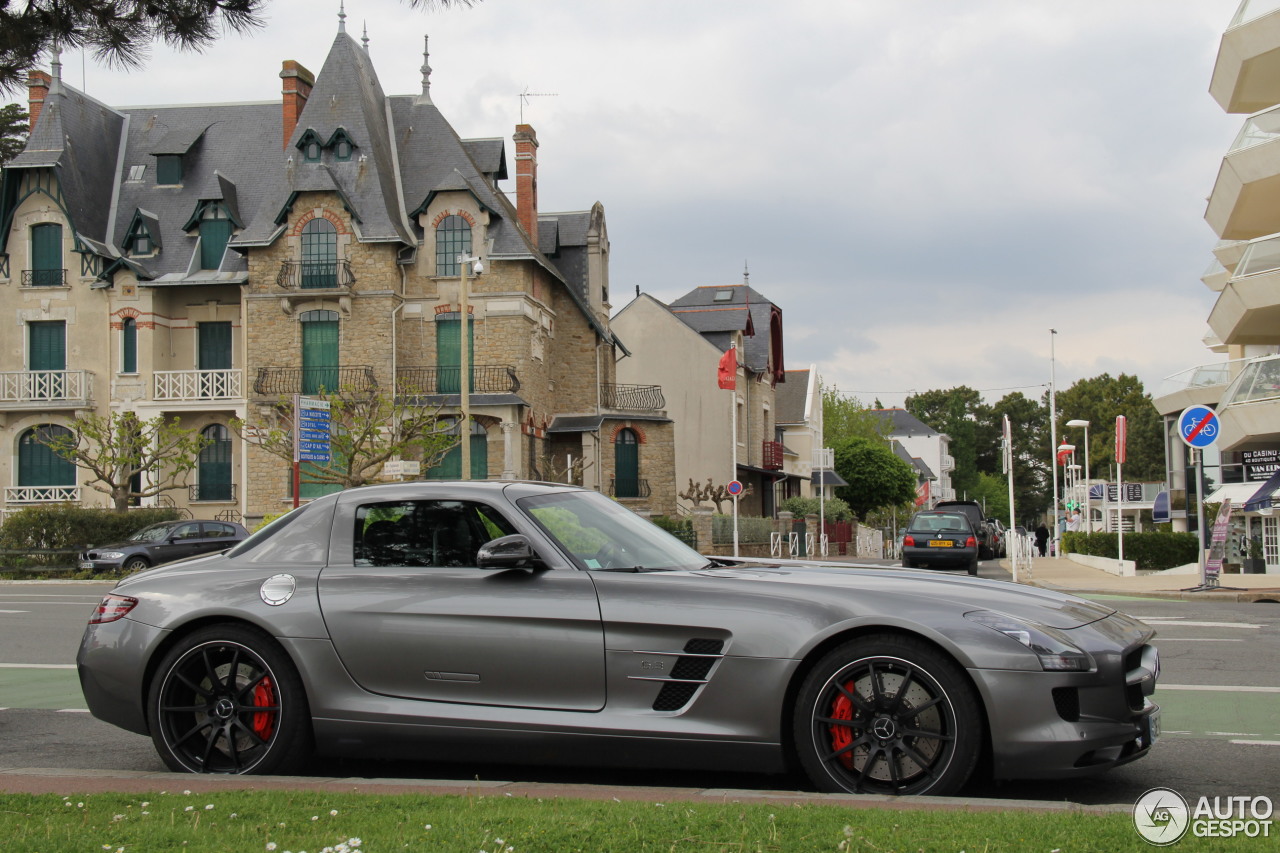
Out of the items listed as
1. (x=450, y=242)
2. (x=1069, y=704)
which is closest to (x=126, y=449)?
(x=450, y=242)

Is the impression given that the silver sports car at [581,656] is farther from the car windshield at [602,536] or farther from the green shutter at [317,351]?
the green shutter at [317,351]

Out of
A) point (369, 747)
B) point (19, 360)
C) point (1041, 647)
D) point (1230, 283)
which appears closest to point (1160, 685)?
point (1041, 647)

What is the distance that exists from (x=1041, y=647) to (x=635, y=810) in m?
1.87

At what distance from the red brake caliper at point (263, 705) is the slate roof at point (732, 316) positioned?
52.1 meters

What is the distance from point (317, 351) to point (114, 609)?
33816mm

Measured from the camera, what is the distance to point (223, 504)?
133ft

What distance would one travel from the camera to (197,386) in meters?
40.3

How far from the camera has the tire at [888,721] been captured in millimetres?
5375

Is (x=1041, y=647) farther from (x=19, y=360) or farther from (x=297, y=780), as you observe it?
(x=19, y=360)

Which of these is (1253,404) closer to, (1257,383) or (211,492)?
(1257,383)

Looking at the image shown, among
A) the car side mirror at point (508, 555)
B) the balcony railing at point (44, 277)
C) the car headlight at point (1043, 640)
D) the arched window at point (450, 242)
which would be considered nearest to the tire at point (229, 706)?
the car side mirror at point (508, 555)

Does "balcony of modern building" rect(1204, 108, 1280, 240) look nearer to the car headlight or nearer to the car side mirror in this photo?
the car headlight

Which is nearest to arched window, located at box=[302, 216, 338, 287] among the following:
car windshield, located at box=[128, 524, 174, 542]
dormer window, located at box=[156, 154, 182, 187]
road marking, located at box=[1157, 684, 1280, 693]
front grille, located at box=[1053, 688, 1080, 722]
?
dormer window, located at box=[156, 154, 182, 187]

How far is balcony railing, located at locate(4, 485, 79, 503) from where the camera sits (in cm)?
4000
